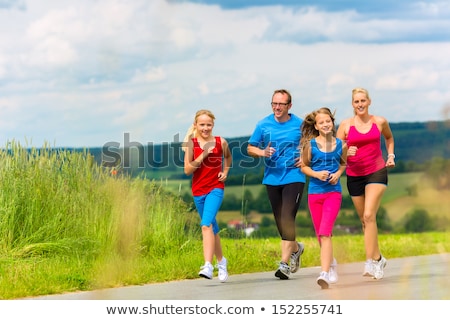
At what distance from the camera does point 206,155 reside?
5.82 m

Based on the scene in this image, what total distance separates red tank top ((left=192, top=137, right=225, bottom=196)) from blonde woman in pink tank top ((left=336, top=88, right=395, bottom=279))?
44.2 inches

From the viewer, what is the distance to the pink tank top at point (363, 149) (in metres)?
4.94

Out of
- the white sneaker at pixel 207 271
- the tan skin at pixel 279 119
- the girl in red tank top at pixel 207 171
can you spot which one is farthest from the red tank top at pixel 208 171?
the white sneaker at pixel 207 271

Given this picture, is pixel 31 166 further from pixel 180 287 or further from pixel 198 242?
pixel 180 287

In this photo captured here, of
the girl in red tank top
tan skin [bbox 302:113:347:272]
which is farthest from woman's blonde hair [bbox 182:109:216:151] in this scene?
tan skin [bbox 302:113:347:272]

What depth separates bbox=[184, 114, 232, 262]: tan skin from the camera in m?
5.82

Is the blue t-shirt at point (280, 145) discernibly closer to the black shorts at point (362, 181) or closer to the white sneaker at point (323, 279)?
the black shorts at point (362, 181)

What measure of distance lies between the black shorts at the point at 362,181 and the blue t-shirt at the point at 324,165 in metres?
0.29

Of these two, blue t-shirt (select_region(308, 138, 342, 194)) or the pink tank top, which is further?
blue t-shirt (select_region(308, 138, 342, 194))

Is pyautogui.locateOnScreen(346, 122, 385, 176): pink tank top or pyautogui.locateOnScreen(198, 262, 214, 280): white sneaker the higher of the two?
pyautogui.locateOnScreen(346, 122, 385, 176): pink tank top

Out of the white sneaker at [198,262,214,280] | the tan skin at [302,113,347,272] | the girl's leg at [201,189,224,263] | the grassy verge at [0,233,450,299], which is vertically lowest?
the grassy verge at [0,233,450,299]

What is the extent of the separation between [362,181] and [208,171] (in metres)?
1.35

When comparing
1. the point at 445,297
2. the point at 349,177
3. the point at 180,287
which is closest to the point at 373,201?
the point at 349,177

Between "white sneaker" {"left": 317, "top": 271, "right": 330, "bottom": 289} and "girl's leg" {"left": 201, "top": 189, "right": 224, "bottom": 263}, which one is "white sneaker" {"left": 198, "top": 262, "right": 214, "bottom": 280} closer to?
"girl's leg" {"left": 201, "top": 189, "right": 224, "bottom": 263}
